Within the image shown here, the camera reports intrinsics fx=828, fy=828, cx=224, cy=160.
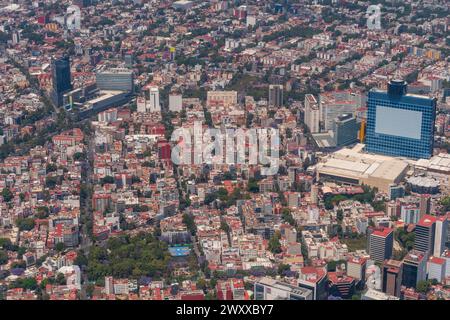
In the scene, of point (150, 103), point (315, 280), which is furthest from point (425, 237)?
point (150, 103)

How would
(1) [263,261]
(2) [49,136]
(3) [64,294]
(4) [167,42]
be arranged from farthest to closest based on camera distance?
1. (4) [167,42]
2. (2) [49,136]
3. (1) [263,261]
4. (3) [64,294]

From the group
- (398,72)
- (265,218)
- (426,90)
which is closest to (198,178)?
(265,218)

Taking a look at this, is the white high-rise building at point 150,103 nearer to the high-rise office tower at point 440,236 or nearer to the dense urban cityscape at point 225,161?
the dense urban cityscape at point 225,161

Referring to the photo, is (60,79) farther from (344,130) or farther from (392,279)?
(392,279)

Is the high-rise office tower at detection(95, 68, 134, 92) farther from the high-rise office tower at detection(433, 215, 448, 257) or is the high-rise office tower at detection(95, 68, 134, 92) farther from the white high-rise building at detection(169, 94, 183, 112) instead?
the high-rise office tower at detection(433, 215, 448, 257)

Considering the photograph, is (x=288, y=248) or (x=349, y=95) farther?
(x=349, y=95)

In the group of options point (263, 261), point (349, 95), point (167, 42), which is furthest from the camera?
point (167, 42)

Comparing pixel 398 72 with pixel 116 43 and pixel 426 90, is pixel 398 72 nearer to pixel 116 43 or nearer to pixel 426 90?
pixel 426 90
